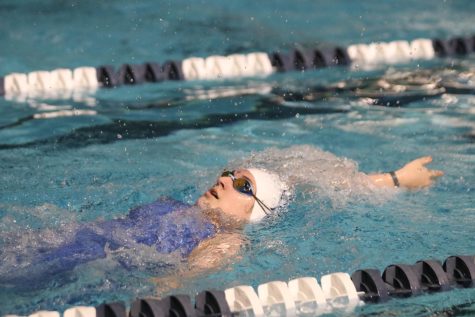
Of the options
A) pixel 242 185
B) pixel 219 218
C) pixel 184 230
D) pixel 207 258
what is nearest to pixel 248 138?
pixel 242 185

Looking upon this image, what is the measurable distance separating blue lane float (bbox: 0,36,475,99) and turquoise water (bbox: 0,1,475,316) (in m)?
0.12

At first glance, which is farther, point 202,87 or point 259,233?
point 202,87

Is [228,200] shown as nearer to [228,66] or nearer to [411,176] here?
[411,176]

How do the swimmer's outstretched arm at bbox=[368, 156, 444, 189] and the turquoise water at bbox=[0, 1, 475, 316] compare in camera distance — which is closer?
the turquoise water at bbox=[0, 1, 475, 316]

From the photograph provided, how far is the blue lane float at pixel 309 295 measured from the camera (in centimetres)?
288

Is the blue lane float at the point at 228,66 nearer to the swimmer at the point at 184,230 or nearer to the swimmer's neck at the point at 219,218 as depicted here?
the swimmer at the point at 184,230

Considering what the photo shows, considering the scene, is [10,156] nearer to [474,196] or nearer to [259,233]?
[259,233]

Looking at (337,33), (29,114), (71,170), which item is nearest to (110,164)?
(71,170)

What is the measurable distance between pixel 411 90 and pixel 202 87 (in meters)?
1.38

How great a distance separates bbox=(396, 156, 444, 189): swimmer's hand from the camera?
4.29 meters

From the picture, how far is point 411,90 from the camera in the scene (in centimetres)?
588

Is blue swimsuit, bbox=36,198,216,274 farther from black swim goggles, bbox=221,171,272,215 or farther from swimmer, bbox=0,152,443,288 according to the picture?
black swim goggles, bbox=221,171,272,215

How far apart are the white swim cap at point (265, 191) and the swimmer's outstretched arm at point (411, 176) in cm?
54

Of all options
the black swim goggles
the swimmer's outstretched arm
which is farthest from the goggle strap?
the swimmer's outstretched arm
